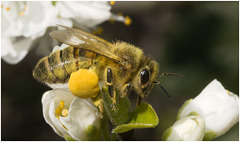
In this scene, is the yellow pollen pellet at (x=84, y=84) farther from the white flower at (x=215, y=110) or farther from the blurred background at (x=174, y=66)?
the blurred background at (x=174, y=66)

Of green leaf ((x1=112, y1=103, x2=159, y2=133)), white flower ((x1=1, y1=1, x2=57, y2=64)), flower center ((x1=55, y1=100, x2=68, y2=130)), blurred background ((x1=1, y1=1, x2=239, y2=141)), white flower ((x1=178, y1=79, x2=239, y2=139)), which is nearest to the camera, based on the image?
green leaf ((x1=112, y1=103, x2=159, y2=133))

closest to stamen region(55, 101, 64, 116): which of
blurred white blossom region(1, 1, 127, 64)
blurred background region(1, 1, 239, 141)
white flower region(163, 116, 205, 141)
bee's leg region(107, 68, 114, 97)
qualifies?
bee's leg region(107, 68, 114, 97)

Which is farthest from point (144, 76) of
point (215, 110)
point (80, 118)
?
point (215, 110)

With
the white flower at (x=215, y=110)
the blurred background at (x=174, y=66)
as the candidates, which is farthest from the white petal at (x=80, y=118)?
the blurred background at (x=174, y=66)

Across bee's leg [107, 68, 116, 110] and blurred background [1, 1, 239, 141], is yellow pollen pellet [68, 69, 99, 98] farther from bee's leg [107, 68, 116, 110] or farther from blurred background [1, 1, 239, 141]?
blurred background [1, 1, 239, 141]

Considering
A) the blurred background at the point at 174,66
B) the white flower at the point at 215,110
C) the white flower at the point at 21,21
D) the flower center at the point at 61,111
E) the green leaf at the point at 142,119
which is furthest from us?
the blurred background at the point at 174,66

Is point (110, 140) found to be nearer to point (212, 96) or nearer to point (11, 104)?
point (212, 96)
